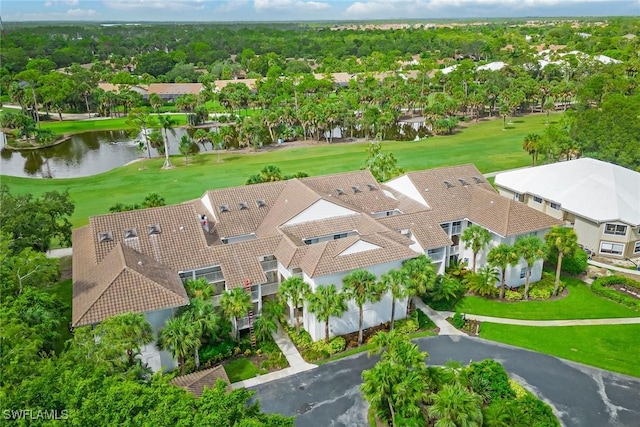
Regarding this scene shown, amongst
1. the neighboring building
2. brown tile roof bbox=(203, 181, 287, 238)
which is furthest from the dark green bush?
the neighboring building

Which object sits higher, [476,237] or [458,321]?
[476,237]

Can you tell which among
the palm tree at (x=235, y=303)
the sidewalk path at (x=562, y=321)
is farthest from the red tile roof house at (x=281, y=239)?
the sidewalk path at (x=562, y=321)

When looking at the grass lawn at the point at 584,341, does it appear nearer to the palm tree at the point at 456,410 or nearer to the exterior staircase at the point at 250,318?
the palm tree at the point at 456,410

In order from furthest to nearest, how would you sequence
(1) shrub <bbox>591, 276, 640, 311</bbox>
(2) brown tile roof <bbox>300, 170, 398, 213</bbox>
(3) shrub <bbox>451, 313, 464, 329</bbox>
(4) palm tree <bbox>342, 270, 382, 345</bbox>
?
(2) brown tile roof <bbox>300, 170, 398, 213</bbox>
(1) shrub <bbox>591, 276, 640, 311</bbox>
(3) shrub <bbox>451, 313, 464, 329</bbox>
(4) palm tree <bbox>342, 270, 382, 345</bbox>

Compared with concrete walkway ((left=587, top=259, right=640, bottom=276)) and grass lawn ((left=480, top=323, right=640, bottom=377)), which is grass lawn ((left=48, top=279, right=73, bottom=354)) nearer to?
grass lawn ((left=480, top=323, right=640, bottom=377))

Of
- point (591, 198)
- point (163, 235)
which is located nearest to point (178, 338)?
point (163, 235)

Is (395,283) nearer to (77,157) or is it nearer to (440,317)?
(440,317)
